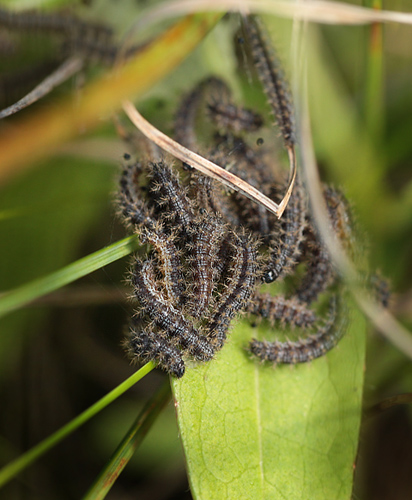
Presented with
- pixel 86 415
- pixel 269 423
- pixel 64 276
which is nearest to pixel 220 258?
pixel 64 276

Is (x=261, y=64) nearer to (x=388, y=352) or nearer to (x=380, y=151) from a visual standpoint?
(x=380, y=151)

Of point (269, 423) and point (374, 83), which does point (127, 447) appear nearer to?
point (269, 423)

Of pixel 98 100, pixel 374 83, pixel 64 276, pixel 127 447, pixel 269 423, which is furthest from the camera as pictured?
pixel 374 83

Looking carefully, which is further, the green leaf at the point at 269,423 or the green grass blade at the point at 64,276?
the green leaf at the point at 269,423

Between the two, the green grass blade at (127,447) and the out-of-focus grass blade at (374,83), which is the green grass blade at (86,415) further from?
the out-of-focus grass blade at (374,83)

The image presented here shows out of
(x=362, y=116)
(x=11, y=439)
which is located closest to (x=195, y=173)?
(x=362, y=116)

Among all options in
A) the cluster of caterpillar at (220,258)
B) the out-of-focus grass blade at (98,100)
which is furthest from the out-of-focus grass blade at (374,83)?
the out-of-focus grass blade at (98,100)
